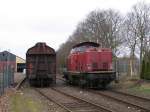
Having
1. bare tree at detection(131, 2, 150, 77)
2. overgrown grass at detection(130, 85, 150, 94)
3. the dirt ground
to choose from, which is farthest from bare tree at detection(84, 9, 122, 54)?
overgrown grass at detection(130, 85, 150, 94)

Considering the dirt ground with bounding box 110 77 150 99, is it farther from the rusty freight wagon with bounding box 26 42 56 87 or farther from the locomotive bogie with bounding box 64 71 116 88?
the rusty freight wagon with bounding box 26 42 56 87

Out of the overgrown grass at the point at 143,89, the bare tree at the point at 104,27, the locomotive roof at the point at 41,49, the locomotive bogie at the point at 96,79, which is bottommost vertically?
the overgrown grass at the point at 143,89

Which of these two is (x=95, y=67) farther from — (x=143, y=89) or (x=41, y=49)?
(x=41, y=49)

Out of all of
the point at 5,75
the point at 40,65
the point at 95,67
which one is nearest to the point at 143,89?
the point at 95,67

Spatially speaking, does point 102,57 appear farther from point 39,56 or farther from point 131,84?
point 39,56

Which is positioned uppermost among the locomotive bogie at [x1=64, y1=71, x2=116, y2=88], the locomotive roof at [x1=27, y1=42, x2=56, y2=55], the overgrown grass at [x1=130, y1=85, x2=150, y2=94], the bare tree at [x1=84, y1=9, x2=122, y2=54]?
the bare tree at [x1=84, y1=9, x2=122, y2=54]

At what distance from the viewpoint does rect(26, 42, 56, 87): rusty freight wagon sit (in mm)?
36125

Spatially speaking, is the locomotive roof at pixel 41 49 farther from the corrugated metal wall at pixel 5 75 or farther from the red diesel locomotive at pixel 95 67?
the red diesel locomotive at pixel 95 67

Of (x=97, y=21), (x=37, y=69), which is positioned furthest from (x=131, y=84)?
(x=97, y=21)

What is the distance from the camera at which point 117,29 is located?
6331 cm

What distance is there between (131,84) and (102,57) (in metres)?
3.25

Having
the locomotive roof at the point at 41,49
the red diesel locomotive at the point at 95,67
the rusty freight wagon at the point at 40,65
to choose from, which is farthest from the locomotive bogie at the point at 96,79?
the locomotive roof at the point at 41,49

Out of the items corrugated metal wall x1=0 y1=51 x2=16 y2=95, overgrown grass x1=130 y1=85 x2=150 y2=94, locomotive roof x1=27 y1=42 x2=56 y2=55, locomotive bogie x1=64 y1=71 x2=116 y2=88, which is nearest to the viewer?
corrugated metal wall x1=0 y1=51 x2=16 y2=95

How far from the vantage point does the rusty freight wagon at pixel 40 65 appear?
36.1 meters
